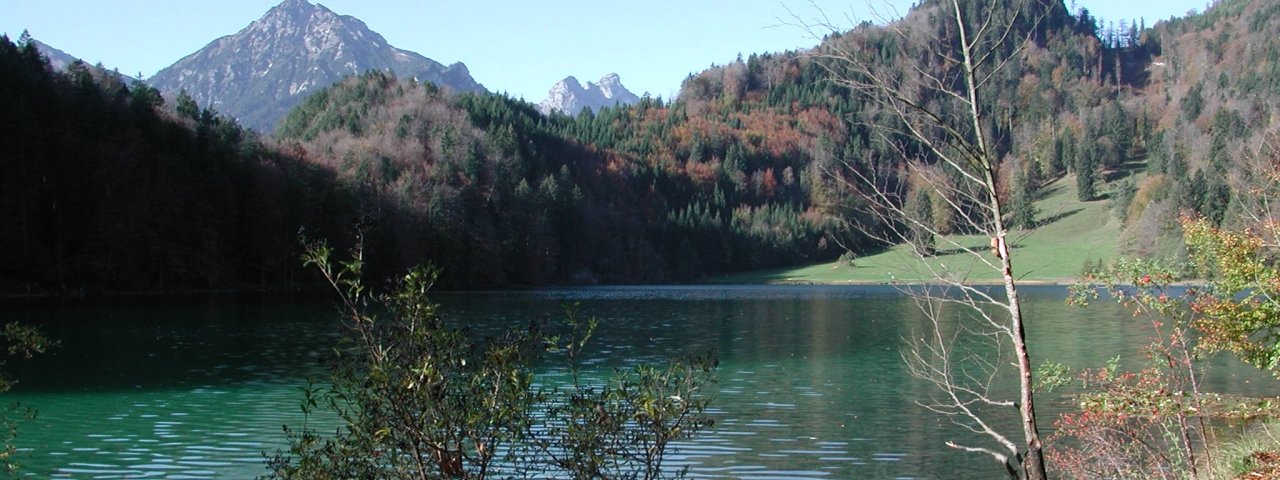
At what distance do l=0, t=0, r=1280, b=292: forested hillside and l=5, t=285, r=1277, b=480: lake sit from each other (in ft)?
18.9

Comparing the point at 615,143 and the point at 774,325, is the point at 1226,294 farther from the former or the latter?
the point at 615,143

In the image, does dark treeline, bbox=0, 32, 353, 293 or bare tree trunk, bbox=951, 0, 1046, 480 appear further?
dark treeline, bbox=0, 32, 353, 293

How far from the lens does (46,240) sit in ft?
217

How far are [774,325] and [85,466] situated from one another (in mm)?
38857

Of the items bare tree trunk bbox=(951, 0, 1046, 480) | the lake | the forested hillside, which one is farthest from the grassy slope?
bare tree trunk bbox=(951, 0, 1046, 480)

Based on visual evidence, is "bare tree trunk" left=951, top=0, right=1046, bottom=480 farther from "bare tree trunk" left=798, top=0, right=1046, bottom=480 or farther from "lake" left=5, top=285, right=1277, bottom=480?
"lake" left=5, top=285, right=1277, bottom=480

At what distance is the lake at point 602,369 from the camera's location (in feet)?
59.7

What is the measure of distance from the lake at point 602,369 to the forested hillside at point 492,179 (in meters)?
5.75

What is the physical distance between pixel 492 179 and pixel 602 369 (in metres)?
95.9

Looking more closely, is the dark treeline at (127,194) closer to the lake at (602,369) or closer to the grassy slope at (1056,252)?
the lake at (602,369)

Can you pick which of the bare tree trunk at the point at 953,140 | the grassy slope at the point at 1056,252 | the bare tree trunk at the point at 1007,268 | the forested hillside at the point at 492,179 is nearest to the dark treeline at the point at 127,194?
the forested hillside at the point at 492,179

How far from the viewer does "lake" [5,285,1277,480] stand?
717 inches

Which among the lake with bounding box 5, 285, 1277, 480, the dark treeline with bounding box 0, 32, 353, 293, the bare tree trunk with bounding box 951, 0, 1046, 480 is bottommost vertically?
the lake with bounding box 5, 285, 1277, 480

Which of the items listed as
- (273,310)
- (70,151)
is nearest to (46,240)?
(70,151)
